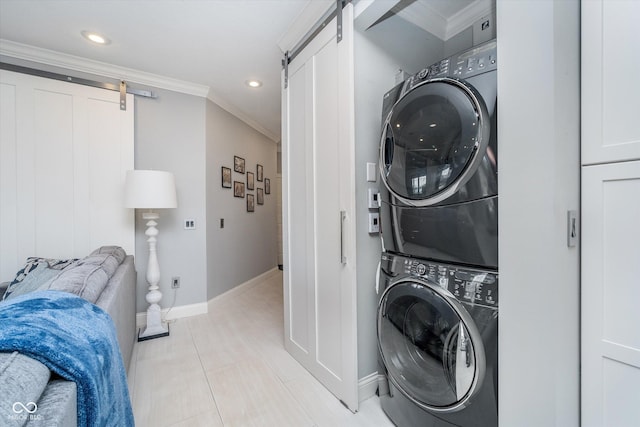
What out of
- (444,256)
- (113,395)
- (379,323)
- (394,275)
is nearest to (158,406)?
(113,395)

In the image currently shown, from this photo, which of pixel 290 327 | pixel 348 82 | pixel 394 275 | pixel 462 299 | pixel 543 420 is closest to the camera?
pixel 543 420

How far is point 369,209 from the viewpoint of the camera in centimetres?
155

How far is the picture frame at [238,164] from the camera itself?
11.7 feet

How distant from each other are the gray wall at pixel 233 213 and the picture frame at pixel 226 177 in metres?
0.05

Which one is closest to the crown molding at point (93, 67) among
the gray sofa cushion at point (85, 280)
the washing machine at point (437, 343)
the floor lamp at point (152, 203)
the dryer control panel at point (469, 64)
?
the floor lamp at point (152, 203)

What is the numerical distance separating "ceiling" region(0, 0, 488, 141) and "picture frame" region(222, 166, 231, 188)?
3.31ft

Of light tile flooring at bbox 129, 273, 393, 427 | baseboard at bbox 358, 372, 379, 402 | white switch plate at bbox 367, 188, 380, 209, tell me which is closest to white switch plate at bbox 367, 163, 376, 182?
white switch plate at bbox 367, 188, 380, 209

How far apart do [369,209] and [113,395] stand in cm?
132

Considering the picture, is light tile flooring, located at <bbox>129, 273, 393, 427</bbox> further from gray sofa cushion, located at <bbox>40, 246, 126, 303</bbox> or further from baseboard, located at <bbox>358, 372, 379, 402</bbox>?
gray sofa cushion, located at <bbox>40, 246, 126, 303</bbox>

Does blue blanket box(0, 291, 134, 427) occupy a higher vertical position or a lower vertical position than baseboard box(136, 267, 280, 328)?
higher

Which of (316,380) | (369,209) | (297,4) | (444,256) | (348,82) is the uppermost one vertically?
(297,4)

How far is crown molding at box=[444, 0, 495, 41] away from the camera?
5.59 ft

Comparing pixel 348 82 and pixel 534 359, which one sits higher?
pixel 348 82
